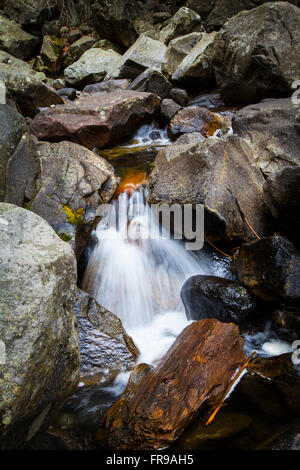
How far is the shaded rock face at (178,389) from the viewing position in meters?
1.82

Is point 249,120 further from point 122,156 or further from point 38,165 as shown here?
point 38,165

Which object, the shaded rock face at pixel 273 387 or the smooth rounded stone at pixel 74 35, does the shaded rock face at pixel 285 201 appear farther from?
the smooth rounded stone at pixel 74 35

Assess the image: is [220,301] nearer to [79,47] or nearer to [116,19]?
[116,19]

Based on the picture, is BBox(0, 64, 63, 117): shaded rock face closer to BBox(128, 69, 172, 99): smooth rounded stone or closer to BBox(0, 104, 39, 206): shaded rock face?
BBox(128, 69, 172, 99): smooth rounded stone

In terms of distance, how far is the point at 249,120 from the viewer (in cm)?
555

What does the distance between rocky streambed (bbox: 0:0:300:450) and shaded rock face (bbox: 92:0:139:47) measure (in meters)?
10.3

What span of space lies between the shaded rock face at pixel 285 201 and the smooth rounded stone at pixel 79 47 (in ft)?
57.8

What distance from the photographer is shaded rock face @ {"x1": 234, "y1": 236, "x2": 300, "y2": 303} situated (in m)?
2.94

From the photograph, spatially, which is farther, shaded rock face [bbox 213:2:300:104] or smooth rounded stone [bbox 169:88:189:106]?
smooth rounded stone [bbox 169:88:189:106]

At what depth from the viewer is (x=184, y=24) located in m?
13.4

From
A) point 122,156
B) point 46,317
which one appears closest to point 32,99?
point 122,156

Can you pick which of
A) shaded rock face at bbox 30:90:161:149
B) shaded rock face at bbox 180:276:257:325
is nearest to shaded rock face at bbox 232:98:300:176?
shaded rock face at bbox 180:276:257:325

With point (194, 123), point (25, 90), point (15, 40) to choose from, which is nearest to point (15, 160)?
point (25, 90)

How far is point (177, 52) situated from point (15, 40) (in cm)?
1182
